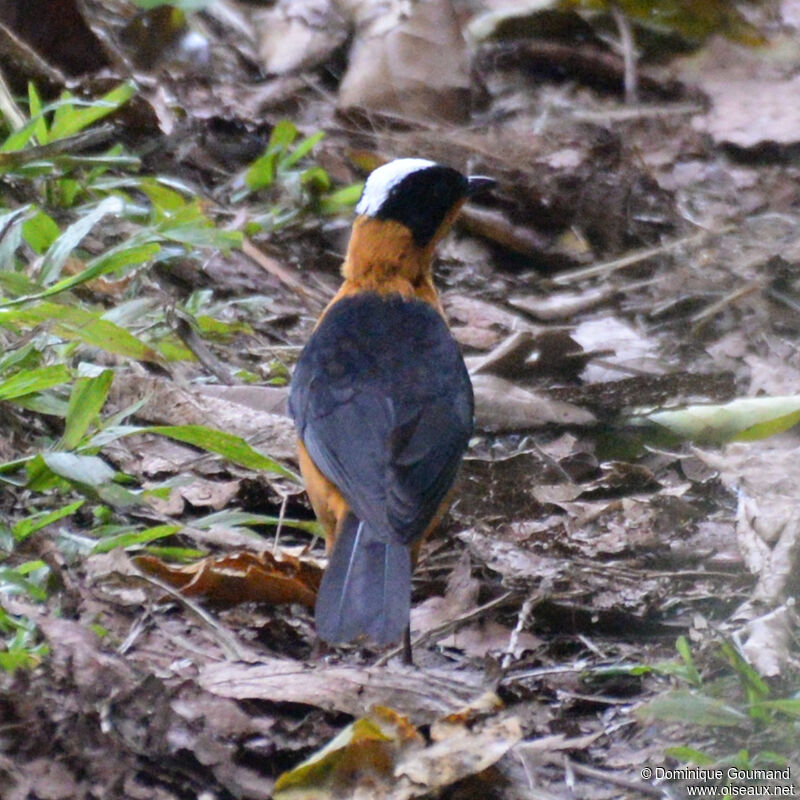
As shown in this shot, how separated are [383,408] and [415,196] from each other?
1.35 metres

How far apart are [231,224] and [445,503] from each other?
9.12ft

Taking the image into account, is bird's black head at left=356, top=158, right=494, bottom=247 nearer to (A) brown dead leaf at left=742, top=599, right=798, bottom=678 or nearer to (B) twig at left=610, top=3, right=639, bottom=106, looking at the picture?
(A) brown dead leaf at left=742, top=599, right=798, bottom=678

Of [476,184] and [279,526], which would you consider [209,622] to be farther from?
[476,184]

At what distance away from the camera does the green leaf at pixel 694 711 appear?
3.16 meters

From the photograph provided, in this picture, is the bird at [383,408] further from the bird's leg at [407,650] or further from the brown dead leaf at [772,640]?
the brown dead leaf at [772,640]

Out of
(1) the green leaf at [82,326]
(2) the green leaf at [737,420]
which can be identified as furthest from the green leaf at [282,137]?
(2) the green leaf at [737,420]

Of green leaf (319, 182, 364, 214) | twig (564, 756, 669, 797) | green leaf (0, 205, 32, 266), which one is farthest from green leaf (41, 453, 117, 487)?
green leaf (319, 182, 364, 214)

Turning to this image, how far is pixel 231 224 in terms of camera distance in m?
6.54

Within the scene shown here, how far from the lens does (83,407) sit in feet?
13.3

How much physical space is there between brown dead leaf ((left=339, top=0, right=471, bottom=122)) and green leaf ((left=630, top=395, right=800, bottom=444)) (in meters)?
2.99

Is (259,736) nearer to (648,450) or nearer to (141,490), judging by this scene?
(141,490)

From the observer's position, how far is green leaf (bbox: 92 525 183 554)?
12.3ft

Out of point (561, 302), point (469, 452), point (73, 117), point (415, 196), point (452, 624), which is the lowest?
point (561, 302)

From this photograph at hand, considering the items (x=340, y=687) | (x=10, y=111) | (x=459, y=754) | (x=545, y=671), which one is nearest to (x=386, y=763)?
(x=459, y=754)
